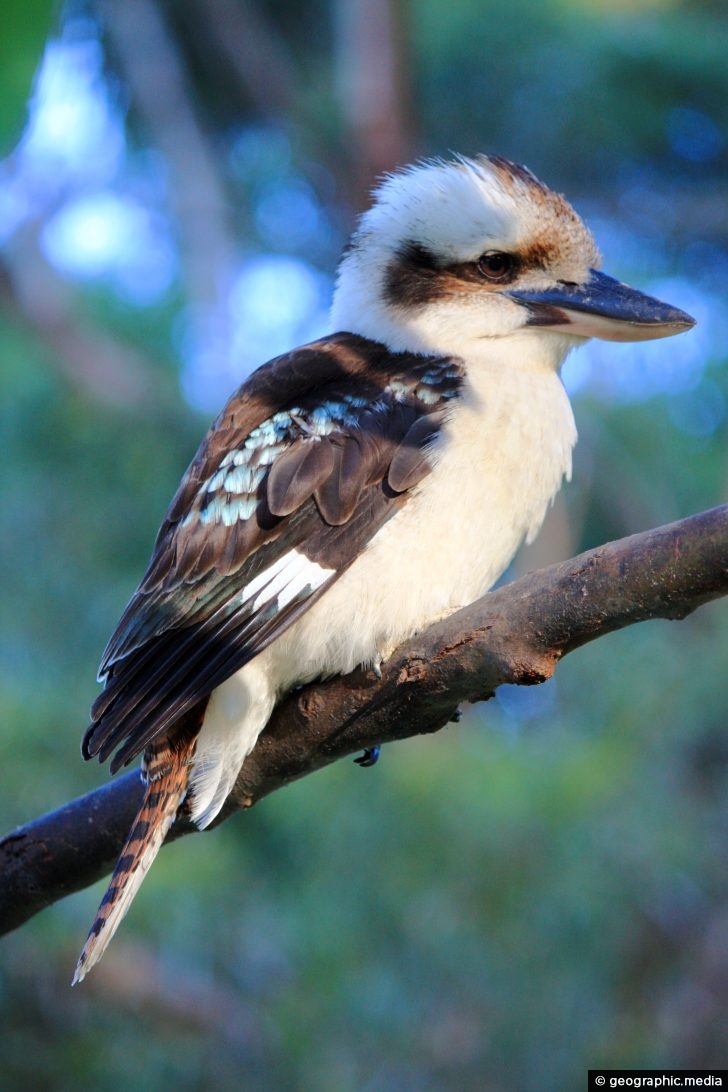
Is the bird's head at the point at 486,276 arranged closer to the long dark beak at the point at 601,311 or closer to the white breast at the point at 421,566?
the long dark beak at the point at 601,311

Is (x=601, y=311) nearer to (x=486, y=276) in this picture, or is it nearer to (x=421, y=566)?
(x=486, y=276)

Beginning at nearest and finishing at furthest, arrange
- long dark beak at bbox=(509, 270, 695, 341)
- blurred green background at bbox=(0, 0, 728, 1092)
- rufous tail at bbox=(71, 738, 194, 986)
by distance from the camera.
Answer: rufous tail at bbox=(71, 738, 194, 986), long dark beak at bbox=(509, 270, 695, 341), blurred green background at bbox=(0, 0, 728, 1092)

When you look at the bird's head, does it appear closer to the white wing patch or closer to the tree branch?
the white wing patch

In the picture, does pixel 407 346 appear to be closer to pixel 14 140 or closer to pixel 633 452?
pixel 14 140

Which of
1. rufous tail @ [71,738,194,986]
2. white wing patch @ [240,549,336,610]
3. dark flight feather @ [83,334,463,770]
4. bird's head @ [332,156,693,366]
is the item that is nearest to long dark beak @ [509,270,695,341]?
bird's head @ [332,156,693,366]

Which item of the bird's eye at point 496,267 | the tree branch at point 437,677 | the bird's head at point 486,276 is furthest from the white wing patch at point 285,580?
the bird's eye at point 496,267

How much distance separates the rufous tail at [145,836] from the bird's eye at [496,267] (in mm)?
771

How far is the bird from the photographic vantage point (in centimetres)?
148

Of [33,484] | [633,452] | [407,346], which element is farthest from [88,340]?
[407,346]

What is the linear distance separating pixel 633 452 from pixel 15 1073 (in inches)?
127

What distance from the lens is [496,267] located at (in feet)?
6.10

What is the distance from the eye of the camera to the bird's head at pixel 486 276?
1.81 metres

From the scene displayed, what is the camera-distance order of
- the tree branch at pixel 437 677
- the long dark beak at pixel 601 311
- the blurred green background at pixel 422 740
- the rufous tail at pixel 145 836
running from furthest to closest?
the blurred green background at pixel 422 740, the long dark beak at pixel 601 311, the rufous tail at pixel 145 836, the tree branch at pixel 437 677

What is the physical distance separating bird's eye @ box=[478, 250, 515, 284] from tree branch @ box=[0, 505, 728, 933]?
2.06 ft
